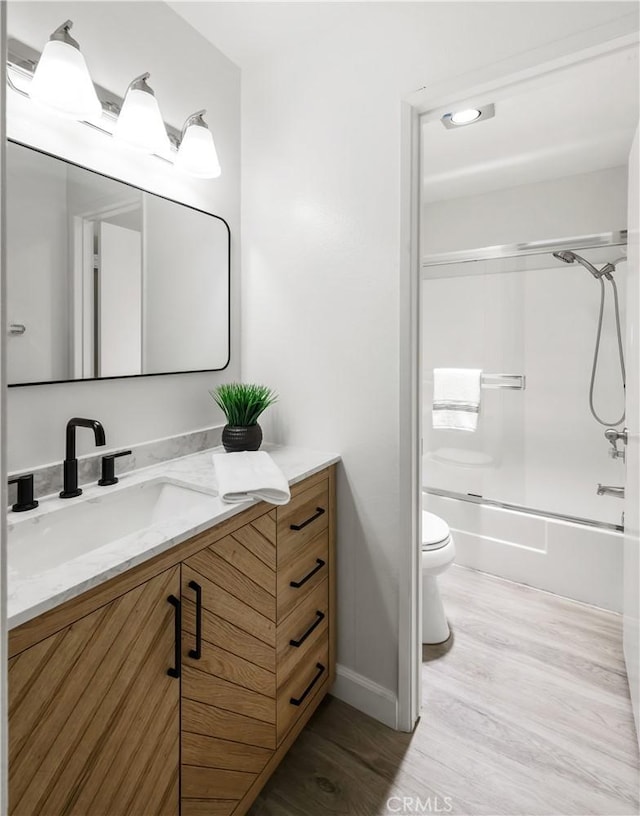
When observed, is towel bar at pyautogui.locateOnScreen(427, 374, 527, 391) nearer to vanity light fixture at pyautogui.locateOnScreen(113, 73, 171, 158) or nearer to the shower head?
the shower head

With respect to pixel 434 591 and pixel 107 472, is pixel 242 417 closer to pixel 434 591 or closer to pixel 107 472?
pixel 107 472

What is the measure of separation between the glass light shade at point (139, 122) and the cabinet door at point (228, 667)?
1.21 meters

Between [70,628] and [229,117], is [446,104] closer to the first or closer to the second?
[229,117]

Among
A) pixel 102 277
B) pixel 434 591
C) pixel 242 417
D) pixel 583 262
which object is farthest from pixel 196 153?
pixel 583 262

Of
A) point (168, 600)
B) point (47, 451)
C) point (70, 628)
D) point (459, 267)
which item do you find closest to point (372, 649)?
point (168, 600)

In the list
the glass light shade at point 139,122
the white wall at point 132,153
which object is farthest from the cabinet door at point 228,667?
the glass light shade at point 139,122

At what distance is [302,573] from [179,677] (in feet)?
1.75

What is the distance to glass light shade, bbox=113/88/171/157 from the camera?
1.36 m

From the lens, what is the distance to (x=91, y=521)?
123 cm

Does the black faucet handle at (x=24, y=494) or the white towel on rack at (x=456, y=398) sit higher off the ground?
the white towel on rack at (x=456, y=398)

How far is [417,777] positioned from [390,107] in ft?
6.96

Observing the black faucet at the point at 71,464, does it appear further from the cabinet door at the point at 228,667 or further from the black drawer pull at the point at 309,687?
the black drawer pull at the point at 309,687

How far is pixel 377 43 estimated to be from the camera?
1493mm

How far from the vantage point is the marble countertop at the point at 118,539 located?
2.41ft
